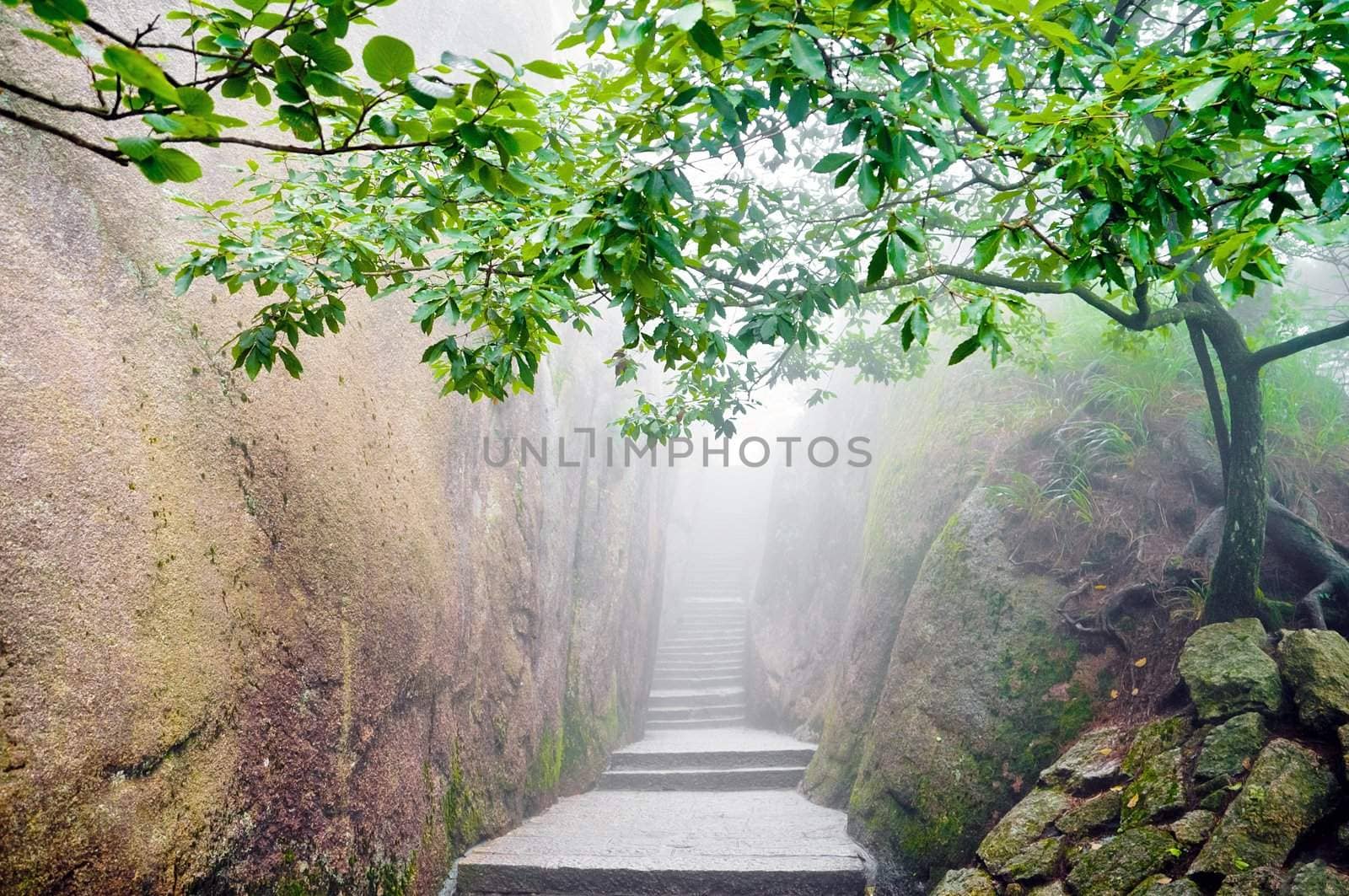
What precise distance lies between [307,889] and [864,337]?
17.7ft

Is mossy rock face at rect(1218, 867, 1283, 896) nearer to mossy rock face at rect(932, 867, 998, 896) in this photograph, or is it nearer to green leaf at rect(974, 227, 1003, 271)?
mossy rock face at rect(932, 867, 998, 896)

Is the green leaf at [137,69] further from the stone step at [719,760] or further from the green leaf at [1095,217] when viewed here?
the stone step at [719,760]

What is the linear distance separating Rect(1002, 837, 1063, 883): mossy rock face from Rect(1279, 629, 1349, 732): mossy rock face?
1171mm

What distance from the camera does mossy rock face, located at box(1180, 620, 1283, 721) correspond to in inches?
127

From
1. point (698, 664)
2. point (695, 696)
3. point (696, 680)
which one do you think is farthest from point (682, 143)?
point (698, 664)

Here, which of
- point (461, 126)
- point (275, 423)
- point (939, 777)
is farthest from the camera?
point (939, 777)

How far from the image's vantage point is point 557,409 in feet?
25.3

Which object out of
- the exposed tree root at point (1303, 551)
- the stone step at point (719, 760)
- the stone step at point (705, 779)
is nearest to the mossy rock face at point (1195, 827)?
the exposed tree root at point (1303, 551)

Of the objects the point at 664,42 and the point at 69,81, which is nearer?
the point at 664,42

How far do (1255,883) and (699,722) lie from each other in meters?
8.66

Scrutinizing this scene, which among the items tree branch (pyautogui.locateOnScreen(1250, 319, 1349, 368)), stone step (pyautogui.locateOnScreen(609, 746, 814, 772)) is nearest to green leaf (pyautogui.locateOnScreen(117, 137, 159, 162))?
tree branch (pyautogui.locateOnScreen(1250, 319, 1349, 368))

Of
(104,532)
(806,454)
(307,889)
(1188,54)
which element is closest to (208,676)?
(104,532)

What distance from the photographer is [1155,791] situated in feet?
10.4

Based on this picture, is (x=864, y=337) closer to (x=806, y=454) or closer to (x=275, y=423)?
(x=275, y=423)
